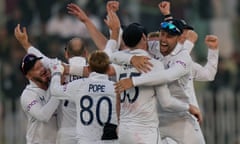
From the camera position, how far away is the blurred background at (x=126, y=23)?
23.6 meters

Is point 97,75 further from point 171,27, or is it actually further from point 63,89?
point 171,27

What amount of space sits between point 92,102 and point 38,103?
96 centimetres

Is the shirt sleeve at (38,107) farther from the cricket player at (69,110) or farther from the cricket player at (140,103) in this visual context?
the cricket player at (140,103)

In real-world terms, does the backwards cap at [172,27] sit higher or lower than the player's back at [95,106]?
higher

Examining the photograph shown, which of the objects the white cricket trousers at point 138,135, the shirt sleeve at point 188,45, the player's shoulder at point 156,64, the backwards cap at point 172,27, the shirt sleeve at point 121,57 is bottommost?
the white cricket trousers at point 138,135

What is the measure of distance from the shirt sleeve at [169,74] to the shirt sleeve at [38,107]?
1496mm

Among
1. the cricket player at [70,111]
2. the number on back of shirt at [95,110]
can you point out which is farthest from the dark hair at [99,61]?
the cricket player at [70,111]

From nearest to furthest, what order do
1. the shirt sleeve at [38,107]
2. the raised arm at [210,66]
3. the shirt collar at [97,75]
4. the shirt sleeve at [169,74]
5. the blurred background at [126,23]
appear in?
1. the shirt sleeve at [169,74]
2. the shirt collar at [97,75]
3. the shirt sleeve at [38,107]
4. the raised arm at [210,66]
5. the blurred background at [126,23]

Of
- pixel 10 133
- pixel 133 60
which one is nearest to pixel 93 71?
pixel 133 60

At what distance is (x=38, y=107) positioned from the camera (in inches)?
617

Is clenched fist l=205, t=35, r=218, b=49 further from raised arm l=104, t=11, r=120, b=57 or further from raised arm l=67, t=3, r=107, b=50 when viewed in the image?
raised arm l=67, t=3, r=107, b=50

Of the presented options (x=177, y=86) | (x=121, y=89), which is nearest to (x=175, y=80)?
(x=177, y=86)

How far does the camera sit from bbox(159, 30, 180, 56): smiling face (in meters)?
14.9

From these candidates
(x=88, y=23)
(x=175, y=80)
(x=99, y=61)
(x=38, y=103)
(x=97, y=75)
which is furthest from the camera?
(x=88, y=23)
